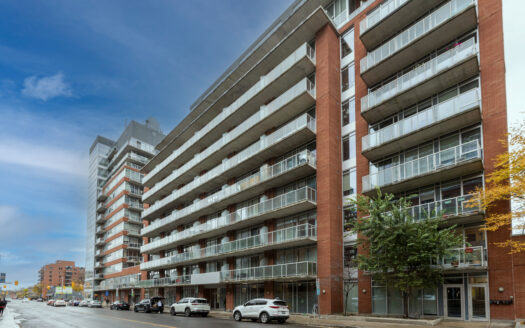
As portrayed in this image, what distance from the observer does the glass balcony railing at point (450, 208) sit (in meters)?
19.8

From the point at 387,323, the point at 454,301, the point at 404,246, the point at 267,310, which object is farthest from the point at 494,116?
the point at 267,310

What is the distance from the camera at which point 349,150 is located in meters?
28.7

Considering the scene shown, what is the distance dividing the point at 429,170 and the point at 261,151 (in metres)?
14.4

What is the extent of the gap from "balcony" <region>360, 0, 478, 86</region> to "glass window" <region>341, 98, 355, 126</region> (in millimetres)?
2031

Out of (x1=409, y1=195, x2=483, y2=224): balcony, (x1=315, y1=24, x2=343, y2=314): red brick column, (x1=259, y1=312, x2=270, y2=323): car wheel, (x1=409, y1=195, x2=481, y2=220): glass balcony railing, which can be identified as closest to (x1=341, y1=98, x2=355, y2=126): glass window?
(x1=315, y1=24, x2=343, y2=314): red brick column

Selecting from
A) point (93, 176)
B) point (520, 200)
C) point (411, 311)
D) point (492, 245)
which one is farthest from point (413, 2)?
point (93, 176)

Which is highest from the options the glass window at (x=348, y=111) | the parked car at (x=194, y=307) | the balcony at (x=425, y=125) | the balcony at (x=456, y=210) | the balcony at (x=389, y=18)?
the balcony at (x=389, y=18)

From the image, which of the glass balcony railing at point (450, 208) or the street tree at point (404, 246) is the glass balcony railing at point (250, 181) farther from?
the glass balcony railing at point (450, 208)

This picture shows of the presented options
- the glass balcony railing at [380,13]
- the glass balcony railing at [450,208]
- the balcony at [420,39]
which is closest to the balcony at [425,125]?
the glass balcony railing at [450,208]

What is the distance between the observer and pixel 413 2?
2514 cm

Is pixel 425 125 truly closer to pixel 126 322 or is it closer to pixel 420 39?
pixel 420 39

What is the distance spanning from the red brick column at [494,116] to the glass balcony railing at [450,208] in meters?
1.11

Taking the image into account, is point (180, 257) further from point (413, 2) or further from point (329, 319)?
point (413, 2)

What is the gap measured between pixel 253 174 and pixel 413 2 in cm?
1964
